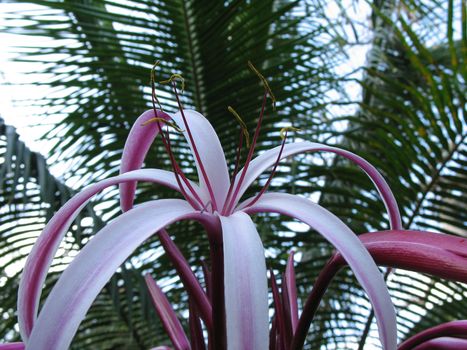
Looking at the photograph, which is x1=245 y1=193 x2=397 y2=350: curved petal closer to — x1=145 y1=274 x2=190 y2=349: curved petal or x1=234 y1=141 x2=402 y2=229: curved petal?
x1=234 y1=141 x2=402 y2=229: curved petal

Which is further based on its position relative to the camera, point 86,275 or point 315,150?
point 315,150

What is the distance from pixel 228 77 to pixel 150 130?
2.65 ft

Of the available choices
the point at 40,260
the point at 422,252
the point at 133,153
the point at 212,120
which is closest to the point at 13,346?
the point at 40,260

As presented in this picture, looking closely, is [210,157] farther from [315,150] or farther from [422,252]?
[422,252]

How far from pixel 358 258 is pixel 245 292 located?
0.08 metres

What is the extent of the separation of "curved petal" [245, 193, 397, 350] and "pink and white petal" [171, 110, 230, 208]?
0.07 metres

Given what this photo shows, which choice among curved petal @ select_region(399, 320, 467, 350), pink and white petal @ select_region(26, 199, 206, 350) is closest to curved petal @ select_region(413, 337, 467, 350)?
curved petal @ select_region(399, 320, 467, 350)

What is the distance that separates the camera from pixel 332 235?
0.36 meters

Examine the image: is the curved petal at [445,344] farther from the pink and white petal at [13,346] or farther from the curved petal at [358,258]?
the pink and white petal at [13,346]

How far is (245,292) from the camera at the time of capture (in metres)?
0.31

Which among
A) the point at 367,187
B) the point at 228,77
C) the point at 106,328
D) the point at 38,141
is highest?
the point at 228,77

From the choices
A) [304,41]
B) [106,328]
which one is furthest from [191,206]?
[106,328]

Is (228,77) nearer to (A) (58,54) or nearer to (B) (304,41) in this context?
(B) (304,41)

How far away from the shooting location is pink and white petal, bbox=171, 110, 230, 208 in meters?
0.45
